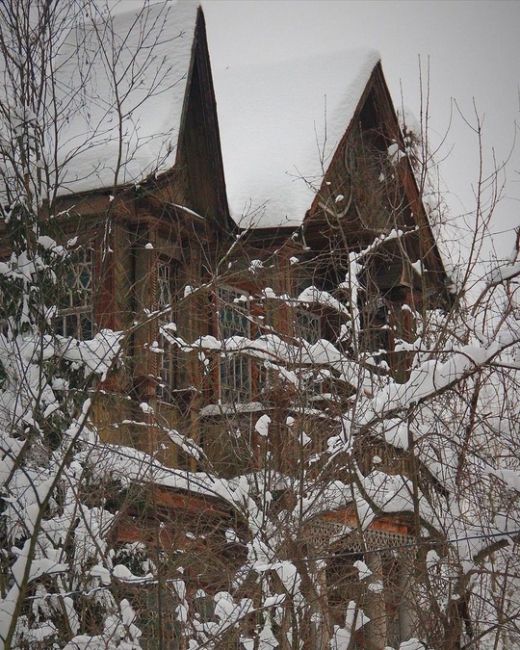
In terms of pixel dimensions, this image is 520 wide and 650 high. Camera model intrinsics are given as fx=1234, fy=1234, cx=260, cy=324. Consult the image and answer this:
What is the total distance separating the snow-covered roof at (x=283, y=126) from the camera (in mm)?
15711

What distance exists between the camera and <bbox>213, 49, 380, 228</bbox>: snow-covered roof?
15.7 meters

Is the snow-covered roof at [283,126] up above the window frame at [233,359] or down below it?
above

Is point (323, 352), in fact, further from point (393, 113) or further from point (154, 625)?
point (393, 113)

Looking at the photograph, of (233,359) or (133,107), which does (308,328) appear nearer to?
(233,359)

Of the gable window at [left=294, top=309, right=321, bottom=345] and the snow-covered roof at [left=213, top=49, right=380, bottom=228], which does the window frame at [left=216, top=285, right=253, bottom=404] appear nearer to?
the gable window at [left=294, top=309, right=321, bottom=345]

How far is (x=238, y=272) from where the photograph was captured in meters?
9.80

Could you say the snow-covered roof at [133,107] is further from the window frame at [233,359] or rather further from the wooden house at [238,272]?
the window frame at [233,359]

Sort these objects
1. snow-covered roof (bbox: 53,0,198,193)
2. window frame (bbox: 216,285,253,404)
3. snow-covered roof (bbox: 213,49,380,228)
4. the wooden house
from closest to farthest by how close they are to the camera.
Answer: the wooden house → window frame (bbox: 216,285,253,404) → snow-covered roof (bbox: 53,0,198,193) → snow-covered roof (bbox: 213,49,380,228)

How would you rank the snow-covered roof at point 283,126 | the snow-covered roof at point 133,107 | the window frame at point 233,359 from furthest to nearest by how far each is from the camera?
the snow-covered roof at point 283,126, the snow-covered roof at point 133,107, the window frame at point 233,359

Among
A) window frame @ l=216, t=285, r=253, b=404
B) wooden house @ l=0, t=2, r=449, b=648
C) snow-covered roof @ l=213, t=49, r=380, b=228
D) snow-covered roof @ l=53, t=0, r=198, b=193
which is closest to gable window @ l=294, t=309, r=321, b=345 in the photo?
wooden house @ l=0, t=2, r=449, b=648

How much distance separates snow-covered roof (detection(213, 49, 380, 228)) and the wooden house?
0.04 m

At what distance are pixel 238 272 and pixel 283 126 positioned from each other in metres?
8.08

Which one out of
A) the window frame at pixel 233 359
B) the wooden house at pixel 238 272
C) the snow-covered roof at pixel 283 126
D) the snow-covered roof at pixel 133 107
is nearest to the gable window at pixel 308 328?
the wooden house at pixel 238 272

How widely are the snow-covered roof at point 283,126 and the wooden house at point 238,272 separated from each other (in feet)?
0.12
